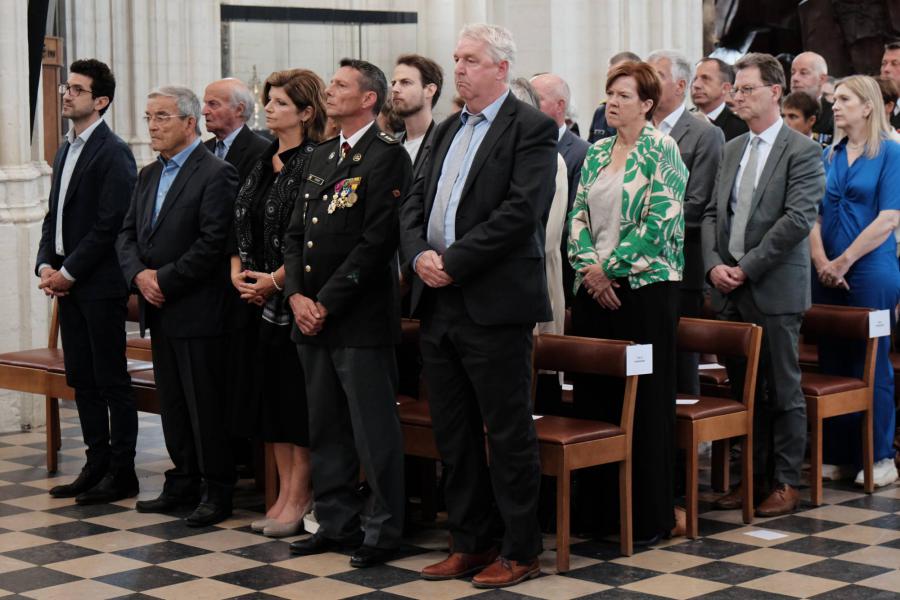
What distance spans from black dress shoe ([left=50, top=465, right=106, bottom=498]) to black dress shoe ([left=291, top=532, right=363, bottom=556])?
148 cm

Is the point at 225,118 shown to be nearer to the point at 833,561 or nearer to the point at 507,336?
the point at 507,336

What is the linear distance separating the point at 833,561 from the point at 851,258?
72.3 inches

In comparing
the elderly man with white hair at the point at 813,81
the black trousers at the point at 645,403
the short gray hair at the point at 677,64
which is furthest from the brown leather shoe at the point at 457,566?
the elderly man with white hair at the point at 813,81

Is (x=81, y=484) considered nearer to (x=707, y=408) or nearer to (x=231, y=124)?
(x=231, y=124)

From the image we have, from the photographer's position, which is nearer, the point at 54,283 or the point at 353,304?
the point at 353,304

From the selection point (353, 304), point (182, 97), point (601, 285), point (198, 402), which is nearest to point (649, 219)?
point (601, 285)

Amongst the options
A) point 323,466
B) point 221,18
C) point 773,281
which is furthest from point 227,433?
point 221,18

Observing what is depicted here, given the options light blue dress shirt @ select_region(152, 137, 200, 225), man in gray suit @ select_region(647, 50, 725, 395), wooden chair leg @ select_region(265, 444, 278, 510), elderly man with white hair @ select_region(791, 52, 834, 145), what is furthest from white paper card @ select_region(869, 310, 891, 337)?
light blue dress shirt @ select_region(152, 137, 200, 225)

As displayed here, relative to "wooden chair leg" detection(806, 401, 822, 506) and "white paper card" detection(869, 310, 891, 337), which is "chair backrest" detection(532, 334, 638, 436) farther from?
"white paper card" detection(869, 310, 891, 337)

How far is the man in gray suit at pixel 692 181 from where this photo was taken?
6953 mm

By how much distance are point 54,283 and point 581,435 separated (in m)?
2.73

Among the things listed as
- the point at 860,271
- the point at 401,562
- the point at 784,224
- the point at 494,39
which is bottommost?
the point at 401,562

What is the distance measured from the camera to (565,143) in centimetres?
711

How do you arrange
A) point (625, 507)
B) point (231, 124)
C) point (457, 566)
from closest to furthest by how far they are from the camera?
point (457, 566)
point (625, 507)
point (231, 124)
